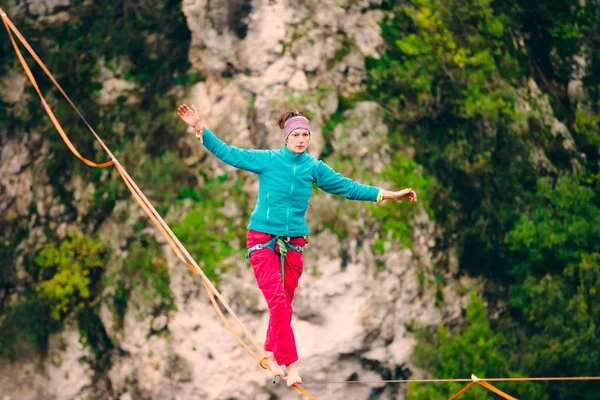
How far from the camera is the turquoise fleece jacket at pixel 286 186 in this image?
7.22 metres

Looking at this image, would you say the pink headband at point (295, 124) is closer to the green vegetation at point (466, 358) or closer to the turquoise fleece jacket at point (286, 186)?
the turquoise fleece jacket at point (286, 186)

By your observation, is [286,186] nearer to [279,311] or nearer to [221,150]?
[221,150]

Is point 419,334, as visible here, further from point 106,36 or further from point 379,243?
point 106,36

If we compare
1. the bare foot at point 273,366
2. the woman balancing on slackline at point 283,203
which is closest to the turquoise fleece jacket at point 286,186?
the woman balancing on slackline at point 283,203

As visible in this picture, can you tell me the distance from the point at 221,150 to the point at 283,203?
68 cm

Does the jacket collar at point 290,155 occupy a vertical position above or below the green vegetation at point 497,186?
above

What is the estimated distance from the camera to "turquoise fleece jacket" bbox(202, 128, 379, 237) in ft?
23.7

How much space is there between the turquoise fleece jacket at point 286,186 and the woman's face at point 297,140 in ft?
0.17

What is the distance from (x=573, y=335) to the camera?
14.4 meters

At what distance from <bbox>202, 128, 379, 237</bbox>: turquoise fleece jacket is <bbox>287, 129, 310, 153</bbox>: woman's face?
0.05 m

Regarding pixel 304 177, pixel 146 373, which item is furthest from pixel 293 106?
pixel 304 177

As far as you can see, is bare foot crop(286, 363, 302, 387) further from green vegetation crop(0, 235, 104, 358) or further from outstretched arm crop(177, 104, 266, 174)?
green vegetation crop(0, 235, 104, 358)

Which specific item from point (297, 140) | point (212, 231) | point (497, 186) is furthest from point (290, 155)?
point (497, 186)

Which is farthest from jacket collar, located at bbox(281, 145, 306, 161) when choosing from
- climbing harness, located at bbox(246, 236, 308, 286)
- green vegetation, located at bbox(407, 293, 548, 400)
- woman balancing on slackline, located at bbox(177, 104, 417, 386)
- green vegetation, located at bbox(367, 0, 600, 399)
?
green vegetation, located at bbox(407, 293, 548, 400)
